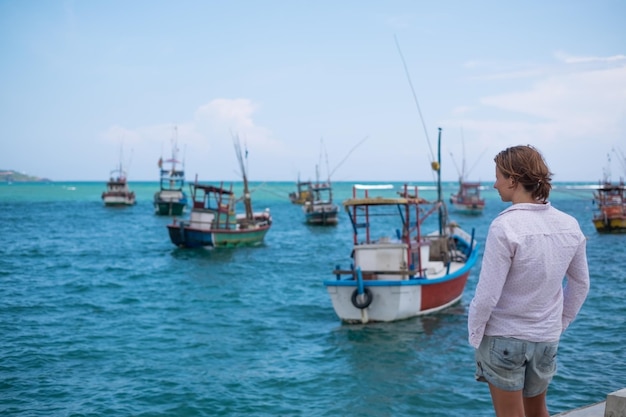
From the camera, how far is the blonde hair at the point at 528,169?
3088mm

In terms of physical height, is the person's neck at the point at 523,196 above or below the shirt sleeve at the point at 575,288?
above

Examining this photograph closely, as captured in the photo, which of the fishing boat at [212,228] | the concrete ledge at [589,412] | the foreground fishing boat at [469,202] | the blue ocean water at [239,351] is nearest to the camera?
the concrete ledge at [589,412]

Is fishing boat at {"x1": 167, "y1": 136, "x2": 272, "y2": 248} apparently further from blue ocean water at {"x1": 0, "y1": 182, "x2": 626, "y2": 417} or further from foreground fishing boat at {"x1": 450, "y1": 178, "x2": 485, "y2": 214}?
foreground fishing boat at {"x1": 450, "y1": 178, "x2": 485, "y2": 214}

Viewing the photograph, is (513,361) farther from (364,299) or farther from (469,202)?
(469,202)

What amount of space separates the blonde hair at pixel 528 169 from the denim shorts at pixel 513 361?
744 mm

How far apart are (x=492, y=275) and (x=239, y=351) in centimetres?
1052

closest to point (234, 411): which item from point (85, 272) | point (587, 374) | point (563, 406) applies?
point (563, 406)

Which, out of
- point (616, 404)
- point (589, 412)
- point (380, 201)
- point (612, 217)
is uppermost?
point (380, 201)

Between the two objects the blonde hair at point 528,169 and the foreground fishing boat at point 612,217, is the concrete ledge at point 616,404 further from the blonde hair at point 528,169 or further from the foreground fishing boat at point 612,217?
the foreground fishing boat at point 612,217

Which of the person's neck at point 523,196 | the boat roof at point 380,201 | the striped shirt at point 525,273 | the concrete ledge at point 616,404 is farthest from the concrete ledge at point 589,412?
the boat roof at point 380,201

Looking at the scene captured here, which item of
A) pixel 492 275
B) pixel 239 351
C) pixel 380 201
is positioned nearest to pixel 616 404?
pixel 492 275

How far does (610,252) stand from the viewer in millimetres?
28453

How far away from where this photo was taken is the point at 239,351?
42.2 feet

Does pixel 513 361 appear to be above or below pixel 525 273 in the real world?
below
